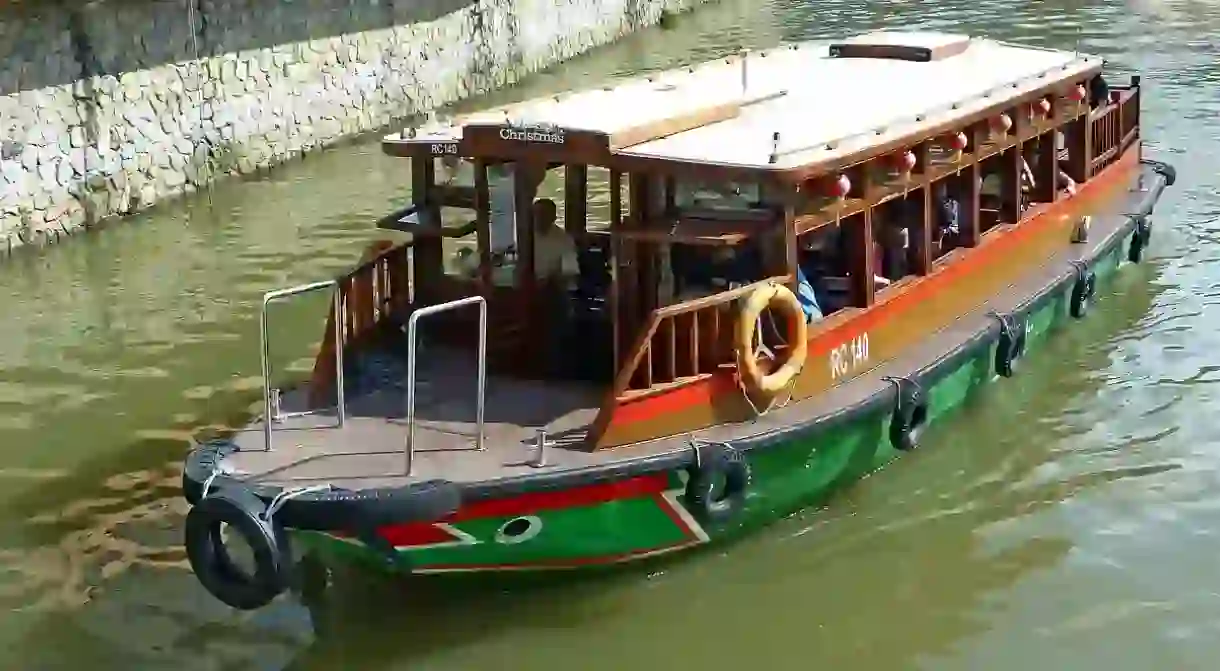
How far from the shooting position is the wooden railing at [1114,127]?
43.8 ft

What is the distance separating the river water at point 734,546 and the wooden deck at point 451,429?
2.70ft

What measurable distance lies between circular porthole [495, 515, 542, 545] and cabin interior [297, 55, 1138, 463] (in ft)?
1.64

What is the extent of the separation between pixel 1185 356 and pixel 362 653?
7.18 meters

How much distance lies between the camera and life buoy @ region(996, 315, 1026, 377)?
10195 millimetres

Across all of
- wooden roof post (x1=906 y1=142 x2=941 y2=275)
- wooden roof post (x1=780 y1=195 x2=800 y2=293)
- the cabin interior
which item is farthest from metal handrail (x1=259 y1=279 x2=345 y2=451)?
wooden roof post (x1=906 y1=142 x2=941 y2=275)

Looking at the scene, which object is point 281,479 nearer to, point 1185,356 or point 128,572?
point 128,572

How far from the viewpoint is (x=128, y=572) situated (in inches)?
338

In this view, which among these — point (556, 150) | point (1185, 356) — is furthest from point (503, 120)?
point (1185, 356)

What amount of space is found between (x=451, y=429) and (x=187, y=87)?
11045mm

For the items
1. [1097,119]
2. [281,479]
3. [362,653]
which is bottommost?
[362,653]

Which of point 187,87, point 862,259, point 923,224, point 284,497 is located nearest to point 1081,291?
point 923,224

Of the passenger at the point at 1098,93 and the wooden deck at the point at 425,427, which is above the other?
the passenger at the point at 1098,93

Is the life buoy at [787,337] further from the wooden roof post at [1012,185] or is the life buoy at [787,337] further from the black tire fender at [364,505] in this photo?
the wooden roof post at [1012,185]

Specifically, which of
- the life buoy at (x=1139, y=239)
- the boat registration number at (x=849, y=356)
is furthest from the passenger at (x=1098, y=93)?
the boat registration number at (x=849, y=356)
